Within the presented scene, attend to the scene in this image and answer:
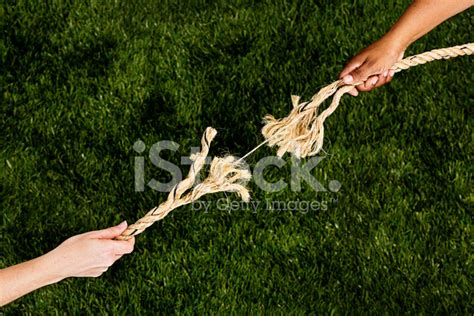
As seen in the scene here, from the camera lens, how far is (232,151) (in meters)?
2.87

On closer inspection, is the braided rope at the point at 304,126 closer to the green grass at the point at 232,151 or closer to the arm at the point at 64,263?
the arm at the point at 64,263

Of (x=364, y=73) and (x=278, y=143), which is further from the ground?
(x=364, y=73)

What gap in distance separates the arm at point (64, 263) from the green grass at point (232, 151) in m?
0.66

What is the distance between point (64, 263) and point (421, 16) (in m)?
1.31

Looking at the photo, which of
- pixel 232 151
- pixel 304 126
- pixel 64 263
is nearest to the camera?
pixel 64 263

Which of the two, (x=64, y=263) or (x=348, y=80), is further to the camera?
(x=348, y=80)

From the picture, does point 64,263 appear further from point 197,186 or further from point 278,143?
point 278,143

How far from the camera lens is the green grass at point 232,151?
2.60 meters

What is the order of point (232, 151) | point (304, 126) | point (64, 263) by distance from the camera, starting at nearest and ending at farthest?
1. point (64, 263)
2. point (304, 126)
3. point (232, 151)

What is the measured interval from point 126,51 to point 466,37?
152 centimetres

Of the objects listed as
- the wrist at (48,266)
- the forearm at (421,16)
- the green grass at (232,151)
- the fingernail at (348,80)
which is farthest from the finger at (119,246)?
the forearm at (421,16)

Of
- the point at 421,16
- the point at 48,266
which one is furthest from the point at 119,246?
the point at 421,16

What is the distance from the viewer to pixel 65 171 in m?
2.80

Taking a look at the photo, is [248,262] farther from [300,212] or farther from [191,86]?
[191,86]
